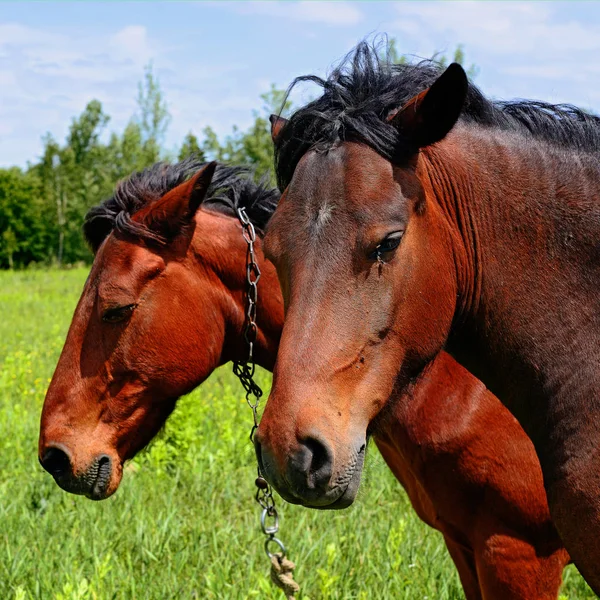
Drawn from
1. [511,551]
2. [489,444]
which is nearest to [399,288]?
[489,444]

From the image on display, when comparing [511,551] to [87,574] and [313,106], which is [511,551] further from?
[87,574]

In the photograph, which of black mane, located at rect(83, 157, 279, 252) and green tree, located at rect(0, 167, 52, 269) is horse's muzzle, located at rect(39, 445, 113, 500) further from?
green tree, located at rect(0, 167, 52, 269)

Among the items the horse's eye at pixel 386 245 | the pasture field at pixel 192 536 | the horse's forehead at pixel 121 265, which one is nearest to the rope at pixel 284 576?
the pasture field at pixel 192 536

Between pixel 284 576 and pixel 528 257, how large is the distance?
1.75 m

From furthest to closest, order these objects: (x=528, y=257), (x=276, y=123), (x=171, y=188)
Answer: (x=171, y=188) < (x=276, y=123) < (x=528, y=257)

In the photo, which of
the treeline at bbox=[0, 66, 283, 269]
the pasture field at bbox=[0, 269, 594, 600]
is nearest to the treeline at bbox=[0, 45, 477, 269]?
the treeline at bbox=[0, 66, 283, 269]

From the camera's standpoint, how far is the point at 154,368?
356cm

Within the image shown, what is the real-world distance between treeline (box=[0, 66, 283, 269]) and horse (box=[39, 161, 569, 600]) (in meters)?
32.3

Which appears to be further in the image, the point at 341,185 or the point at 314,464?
the point at 341,185

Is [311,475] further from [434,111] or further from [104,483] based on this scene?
[104,483]

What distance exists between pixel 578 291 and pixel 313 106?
3.49 feet

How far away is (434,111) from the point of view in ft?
7.41

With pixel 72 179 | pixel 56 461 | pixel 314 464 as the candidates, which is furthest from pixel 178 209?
pixel 72 179

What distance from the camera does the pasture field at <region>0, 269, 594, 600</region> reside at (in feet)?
13.7
